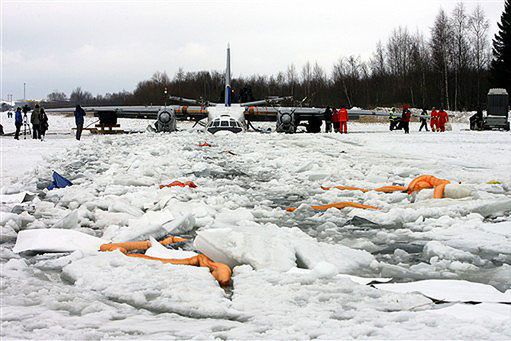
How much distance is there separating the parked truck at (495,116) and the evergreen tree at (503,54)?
67.5ft

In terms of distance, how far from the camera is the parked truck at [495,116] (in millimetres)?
32156

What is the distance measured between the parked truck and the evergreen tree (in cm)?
2056

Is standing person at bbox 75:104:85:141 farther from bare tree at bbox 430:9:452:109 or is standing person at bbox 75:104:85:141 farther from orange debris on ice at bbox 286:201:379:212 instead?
bare tree at bbox 430:9:452:109

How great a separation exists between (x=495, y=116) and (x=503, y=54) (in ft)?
84.9

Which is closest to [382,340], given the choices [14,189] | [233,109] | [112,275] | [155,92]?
[112,275]

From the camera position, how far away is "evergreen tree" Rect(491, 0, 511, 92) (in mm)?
51562

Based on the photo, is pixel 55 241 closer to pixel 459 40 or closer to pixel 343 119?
pixel 343 119

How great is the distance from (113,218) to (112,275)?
5.89 feet

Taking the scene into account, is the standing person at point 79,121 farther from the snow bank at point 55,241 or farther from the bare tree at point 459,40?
the bare tree at point 459,40

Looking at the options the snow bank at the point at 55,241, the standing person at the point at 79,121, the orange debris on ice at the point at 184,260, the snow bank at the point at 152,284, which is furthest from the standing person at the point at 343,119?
the snow bank at the point at 152,284

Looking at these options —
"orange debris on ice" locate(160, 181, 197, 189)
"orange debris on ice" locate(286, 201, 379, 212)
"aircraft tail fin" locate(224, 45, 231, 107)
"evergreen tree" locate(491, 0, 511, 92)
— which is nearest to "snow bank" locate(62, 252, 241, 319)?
"orange debris on ice" locate(286, 201, 379, 212)

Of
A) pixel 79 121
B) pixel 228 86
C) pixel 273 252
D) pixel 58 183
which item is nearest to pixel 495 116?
pixel 228 86

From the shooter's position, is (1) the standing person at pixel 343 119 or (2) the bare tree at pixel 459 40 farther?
(2) the bare tree at pixel 459 40

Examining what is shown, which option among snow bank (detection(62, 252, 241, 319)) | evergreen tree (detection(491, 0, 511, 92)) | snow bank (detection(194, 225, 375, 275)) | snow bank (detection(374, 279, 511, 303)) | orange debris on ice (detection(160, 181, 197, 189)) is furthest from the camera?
evergreen tree (detection(491, 0, 511, 92))
